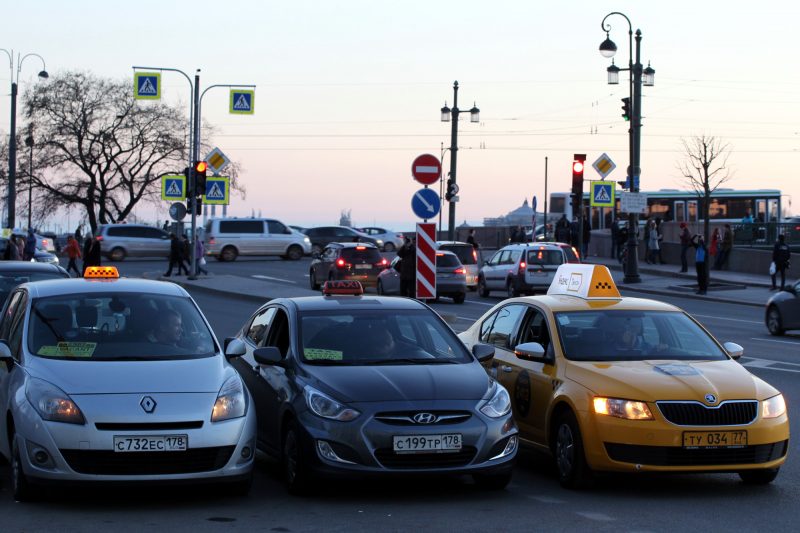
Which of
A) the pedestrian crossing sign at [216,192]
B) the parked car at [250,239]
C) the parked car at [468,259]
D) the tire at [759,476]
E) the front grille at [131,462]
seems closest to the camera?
the front grille at [131,462]

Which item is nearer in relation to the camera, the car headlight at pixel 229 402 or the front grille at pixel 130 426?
the front grille at pixel 130 426

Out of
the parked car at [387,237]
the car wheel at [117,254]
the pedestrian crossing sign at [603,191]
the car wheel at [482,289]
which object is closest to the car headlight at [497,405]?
the car wheel at [482,289]

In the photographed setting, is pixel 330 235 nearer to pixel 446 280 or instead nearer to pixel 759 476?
pixel 446 280

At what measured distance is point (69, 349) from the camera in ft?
29.2

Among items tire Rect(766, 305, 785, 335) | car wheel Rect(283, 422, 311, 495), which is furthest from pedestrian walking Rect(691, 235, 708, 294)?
car wheel Rect(283, 422, 311, 495)

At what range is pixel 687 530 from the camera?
7645 mm

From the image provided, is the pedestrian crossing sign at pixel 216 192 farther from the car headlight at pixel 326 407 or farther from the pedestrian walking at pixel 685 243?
the car headlight at pixel 326 407

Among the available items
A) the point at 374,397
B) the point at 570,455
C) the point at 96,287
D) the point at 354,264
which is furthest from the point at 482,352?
the point at 354,264

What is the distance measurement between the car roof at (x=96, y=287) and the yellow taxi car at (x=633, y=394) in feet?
9.37

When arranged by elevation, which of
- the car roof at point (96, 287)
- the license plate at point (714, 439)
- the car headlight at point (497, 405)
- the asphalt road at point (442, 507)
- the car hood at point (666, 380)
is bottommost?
the asphalt road at point (442, 507)

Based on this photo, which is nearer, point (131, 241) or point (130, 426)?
point (130, 426)

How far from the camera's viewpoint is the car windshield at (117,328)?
8930 millimetres

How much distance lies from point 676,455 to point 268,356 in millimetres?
3027

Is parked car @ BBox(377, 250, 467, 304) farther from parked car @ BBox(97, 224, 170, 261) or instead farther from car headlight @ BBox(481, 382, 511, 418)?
parked car @ BBox(97, 224, 170, 261)
